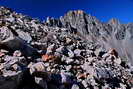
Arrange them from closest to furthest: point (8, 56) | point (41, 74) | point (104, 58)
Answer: point (41, 74) < point (8, 56) < point (104, 58)

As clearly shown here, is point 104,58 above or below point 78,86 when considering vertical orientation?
above

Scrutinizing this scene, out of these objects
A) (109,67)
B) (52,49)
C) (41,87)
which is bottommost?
(41,87)

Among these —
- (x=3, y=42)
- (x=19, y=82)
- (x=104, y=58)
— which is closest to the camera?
(x=19, y=82)

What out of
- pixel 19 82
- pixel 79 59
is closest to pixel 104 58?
pixel 79 59

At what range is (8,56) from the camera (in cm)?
1176

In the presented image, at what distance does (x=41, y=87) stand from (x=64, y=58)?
4864mm

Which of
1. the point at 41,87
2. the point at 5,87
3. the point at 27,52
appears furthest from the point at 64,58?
the point at 5,87

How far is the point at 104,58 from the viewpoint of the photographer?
63.8 ft

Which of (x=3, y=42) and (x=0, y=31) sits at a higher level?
(x=0, y=31)

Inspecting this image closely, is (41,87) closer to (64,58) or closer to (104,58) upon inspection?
(64,58)

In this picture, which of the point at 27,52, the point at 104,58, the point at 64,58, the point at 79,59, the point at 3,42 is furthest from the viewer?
the point at 104,58

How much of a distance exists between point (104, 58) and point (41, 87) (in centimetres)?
982

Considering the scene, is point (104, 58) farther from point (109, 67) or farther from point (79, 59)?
point (79, 59)

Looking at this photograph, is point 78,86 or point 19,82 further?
point 78,86
